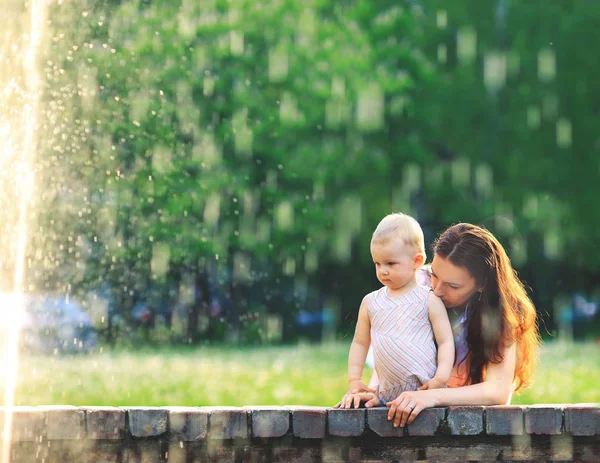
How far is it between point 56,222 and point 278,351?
253 inches

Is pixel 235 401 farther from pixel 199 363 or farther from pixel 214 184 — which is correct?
pixel 214 184

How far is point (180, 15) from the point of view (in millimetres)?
29922

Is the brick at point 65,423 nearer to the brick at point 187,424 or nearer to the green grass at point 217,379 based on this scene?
the brick at point 187,424

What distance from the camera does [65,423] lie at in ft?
16.2

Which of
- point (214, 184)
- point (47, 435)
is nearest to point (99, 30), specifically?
point (214, 184)

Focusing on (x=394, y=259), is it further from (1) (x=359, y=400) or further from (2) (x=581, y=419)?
(2) (x=581, y=419)

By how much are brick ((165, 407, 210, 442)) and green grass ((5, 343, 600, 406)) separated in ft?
21.9

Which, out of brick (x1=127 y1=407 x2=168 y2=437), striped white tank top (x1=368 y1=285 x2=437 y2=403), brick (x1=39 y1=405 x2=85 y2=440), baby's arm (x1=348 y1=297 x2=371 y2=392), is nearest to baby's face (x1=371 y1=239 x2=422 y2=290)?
striped white tank top (x1=368 y1=285 x2=437 y2=403)

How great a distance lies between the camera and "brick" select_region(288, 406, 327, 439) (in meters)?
4.80

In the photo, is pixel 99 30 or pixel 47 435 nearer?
pixel 47 435

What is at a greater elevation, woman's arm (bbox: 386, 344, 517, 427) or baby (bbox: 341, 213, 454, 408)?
baby (bbox: 341, 213, 454, 408)

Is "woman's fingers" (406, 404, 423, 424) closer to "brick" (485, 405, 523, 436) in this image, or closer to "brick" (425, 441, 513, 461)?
"brick" (425, 441, 513, 461)

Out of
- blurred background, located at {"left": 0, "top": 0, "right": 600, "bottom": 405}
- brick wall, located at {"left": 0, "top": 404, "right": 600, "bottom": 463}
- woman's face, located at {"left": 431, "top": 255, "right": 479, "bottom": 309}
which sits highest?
blurred background, located at {"left": 0, "top": 0, "right": 600, "bottom": 405}

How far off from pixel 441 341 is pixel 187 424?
124 centimetres
